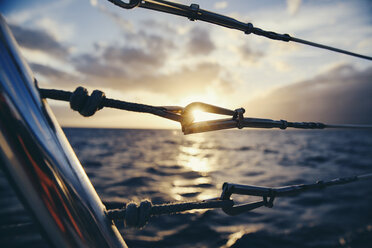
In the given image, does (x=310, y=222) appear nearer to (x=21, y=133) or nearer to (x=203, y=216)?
(x=203, y=216)

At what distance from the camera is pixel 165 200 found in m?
5.78

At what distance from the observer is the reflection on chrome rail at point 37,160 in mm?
526

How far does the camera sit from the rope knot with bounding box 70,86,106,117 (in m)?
0.73

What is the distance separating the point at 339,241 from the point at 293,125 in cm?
398

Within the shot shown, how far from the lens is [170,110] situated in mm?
907

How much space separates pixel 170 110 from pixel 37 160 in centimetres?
53

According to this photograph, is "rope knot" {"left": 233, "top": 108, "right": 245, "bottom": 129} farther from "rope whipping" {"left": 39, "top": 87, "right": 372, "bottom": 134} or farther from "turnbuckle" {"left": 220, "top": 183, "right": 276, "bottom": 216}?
"turnbuckle" {"left": 220, "top": 183, "right": 276, "bottom": 216}

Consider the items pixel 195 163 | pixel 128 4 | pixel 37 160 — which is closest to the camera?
pixel 37 160

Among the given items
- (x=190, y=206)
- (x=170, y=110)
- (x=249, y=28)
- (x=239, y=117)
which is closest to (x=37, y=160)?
(x=170, y=110)

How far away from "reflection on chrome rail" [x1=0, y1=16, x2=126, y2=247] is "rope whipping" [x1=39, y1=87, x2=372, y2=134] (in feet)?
0.32

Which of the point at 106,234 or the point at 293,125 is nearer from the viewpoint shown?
the point at 106,234

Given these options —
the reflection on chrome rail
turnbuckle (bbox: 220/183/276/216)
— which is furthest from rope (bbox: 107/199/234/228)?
turnbuckle (bbox: 220/183/276/216)

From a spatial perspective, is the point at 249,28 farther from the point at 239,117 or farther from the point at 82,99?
the point at 82,99

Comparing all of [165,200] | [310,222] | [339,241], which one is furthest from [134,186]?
[339,241]
